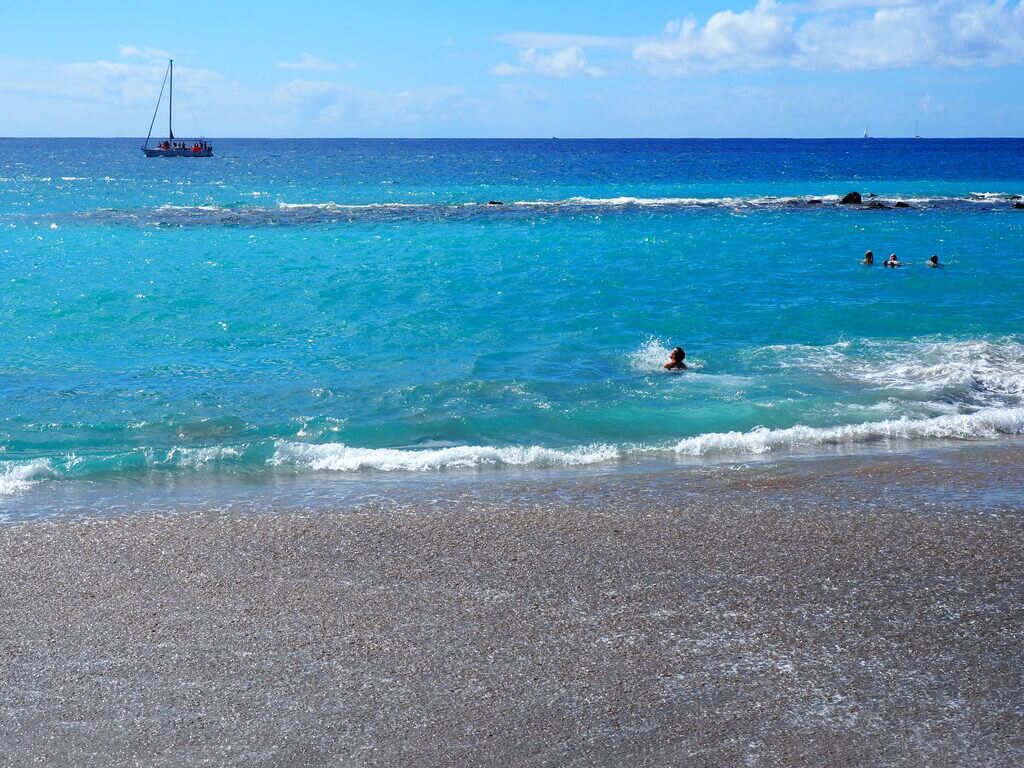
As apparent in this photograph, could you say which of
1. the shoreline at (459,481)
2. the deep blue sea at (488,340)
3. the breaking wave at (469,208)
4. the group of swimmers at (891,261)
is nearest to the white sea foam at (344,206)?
the breaking wave at (469,208)

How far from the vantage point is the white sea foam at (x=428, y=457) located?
13.2m

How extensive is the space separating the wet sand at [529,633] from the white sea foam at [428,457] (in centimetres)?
181

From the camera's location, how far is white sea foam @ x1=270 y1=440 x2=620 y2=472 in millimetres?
13211

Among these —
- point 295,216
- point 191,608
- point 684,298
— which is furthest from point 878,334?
point 295,216

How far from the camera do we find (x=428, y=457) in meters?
13.4

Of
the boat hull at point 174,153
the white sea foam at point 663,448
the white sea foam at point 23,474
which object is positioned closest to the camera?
the white sea foam at point 23,474

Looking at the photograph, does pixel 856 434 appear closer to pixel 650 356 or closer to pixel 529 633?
pixel 650 356

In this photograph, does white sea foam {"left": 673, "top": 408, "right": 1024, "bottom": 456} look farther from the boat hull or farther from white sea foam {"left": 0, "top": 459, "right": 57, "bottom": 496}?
the boat hull

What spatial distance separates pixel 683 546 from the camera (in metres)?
9.88

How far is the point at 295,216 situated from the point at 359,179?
40100 mm

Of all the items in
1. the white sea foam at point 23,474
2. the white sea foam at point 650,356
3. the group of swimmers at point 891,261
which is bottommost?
the white sea foam at point 23,474

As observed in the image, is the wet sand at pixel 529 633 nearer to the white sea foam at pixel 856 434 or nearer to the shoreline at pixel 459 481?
the shoreline at pixel 459 481

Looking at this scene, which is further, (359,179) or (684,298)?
(359,179)

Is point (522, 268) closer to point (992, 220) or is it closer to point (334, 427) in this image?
point (334, 427)
